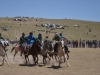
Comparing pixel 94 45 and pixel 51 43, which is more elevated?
pixel 51 43

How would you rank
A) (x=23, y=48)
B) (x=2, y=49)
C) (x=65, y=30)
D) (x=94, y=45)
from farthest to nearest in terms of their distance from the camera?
(x=65, y=30) < (x=94, y=45) < (x=23, y=48) < (x=2, y=49)

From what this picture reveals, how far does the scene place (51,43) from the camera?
1898 centimetres

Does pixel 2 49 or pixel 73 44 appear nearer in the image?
pixel 2 49

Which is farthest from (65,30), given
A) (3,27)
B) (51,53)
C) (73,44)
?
(51,53)

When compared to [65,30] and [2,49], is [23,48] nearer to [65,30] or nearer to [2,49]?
[2,49]

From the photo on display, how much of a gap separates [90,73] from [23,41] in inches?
285

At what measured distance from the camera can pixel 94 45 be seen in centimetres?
4922

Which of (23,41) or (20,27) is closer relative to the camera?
(23,41)

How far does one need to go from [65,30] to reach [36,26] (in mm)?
10558

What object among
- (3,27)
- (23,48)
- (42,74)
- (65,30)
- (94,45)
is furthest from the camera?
(65,30)

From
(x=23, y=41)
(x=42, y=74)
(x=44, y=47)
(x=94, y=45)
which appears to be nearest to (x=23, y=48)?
(x=23, y=41)

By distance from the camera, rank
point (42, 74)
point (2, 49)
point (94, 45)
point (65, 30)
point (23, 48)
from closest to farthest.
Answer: point (42, 74) → point (2, 49) → point (23, 48) → point (94, 45) → point (65, 30)

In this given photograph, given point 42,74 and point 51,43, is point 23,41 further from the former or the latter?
point 42,74

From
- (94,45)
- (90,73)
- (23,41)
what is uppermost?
(23,41)
